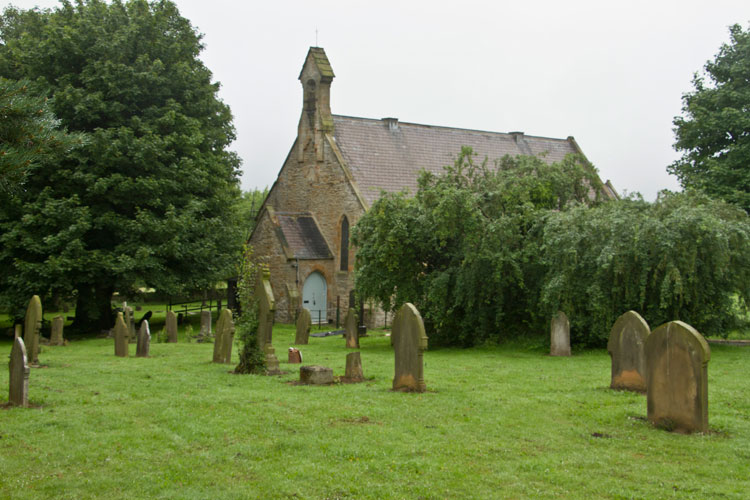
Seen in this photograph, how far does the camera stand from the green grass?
20.0 feet

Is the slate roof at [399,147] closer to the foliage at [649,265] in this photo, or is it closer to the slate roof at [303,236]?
the slate roof at [303,236]

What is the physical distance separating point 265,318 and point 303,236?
19219 mm

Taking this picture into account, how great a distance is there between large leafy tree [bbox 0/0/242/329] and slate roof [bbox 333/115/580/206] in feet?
24.2

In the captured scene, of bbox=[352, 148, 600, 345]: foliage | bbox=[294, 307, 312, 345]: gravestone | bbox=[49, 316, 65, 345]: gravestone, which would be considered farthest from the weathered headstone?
bbox=[49, 316, 65, 345]: gravestone

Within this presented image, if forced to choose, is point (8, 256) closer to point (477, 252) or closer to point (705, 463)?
point (477, 252)

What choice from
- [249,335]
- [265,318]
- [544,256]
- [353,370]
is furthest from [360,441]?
[544,256]

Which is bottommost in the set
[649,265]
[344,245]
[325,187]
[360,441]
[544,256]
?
[360,441]

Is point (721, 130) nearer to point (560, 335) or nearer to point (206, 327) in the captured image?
point (560, 335)

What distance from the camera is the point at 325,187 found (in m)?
31.7

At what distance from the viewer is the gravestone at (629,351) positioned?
10.3m

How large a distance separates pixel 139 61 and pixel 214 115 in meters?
4.12

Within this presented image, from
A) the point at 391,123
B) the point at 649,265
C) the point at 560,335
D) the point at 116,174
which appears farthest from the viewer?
the point at 391,123

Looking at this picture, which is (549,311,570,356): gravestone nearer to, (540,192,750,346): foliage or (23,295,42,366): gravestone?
(540,192,750,346): foliage

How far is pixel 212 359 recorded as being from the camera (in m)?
15.8
